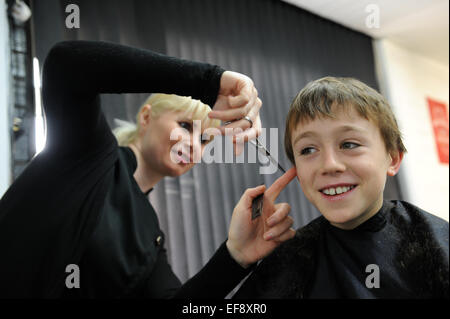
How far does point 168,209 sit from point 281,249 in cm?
51

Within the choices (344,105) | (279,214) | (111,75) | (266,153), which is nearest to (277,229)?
(279,214)

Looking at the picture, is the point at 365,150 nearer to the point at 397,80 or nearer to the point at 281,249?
the point at 281,249

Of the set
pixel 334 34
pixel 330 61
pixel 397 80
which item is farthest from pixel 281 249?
pixel 397 80

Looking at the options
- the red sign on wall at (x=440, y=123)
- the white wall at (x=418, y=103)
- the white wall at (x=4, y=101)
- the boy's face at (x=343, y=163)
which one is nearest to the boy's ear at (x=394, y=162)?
the boy's face at (x=343, y=163)

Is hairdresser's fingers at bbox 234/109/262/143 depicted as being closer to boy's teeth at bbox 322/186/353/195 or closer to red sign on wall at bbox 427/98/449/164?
boy's teeth at bbox 322/186/353/195

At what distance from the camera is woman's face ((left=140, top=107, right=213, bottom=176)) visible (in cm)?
79

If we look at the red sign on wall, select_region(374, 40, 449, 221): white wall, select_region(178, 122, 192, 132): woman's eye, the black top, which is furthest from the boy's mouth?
the red sign on wall

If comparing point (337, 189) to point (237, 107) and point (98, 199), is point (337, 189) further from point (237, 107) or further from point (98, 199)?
point (98, 199)

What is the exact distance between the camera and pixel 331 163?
0.57 meters

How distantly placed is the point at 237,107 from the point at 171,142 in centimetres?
30

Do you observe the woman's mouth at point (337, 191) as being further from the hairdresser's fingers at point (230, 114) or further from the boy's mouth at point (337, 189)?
the hairdresser's fingers at point (230, 114)

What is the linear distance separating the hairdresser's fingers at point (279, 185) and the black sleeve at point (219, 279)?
14cm

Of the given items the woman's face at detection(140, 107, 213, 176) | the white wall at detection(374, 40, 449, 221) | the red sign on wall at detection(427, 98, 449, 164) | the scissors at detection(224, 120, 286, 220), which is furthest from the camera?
the red sign on wall at detection(427, 98, 449, 164)

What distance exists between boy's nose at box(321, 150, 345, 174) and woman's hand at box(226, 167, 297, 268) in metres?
0.08
